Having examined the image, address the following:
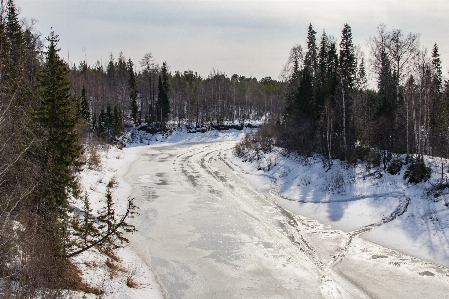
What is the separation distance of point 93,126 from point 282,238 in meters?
52.7

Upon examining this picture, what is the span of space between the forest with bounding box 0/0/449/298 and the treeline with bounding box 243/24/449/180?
0.11 meters

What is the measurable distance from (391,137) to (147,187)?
1915cm

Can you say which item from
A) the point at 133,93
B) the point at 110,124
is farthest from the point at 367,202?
the point at 133,93

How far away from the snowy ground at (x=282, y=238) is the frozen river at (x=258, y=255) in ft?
0.14

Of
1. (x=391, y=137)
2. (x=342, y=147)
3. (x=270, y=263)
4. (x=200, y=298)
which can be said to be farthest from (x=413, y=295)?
(x=342, y=147)

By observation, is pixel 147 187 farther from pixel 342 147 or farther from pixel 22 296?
pixel 22 296

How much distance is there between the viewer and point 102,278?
42.7 feet

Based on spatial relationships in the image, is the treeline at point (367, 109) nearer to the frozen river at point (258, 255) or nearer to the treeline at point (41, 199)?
the frozen river at point (258, 255)

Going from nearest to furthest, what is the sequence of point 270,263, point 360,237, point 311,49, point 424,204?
point 270,263 → point 360,237 → point 424,204 → point 311,49

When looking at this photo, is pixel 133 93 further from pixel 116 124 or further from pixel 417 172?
pixel 417 172

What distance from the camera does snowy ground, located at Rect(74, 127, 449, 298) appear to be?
13.6 metres

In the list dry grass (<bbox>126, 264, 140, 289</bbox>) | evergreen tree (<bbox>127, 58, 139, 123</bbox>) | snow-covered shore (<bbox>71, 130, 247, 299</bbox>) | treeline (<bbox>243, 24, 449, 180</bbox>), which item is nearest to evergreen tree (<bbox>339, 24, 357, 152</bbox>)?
treeline (<bbox>243, 24, 449, 180</bbox>)

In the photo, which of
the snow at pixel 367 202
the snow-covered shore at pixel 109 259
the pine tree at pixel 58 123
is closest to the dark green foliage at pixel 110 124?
the snow-covered shore at pixel 109 259

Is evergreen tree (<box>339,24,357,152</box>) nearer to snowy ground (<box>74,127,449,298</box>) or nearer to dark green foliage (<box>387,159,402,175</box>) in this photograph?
snowy ground (<box>74,127,449,298</box>)
